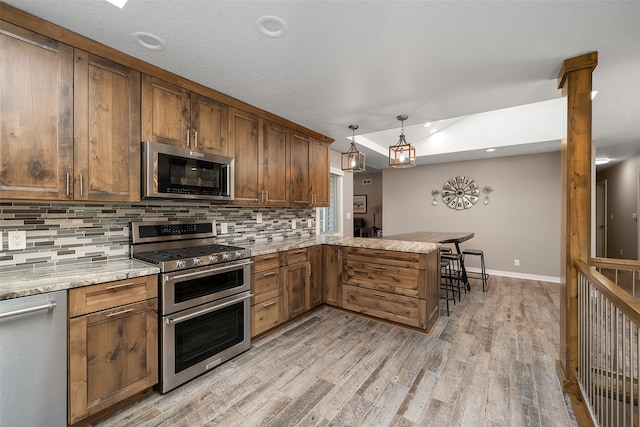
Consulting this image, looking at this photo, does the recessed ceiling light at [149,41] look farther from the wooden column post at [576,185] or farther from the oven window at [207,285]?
the wooden column post at [576,185]

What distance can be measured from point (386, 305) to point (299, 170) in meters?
1.94

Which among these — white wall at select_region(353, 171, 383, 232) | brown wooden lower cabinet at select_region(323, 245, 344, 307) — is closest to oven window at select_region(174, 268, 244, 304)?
brown wooden lower cabinet at select_region(323, 245, 344, 307)

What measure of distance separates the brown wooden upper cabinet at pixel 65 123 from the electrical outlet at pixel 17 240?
15.3 inches

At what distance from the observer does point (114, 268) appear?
190 centimetres

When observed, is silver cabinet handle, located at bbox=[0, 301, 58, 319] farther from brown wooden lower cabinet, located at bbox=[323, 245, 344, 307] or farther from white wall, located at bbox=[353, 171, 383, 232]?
white wall, located at bbox=[353, 171, 383, 232]

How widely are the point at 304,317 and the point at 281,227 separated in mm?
1216

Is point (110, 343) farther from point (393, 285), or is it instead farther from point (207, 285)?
point (393, 285)

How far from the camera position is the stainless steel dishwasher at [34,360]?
1.41 m

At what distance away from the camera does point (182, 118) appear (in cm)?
236

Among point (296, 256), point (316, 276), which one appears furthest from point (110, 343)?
point (316, 276)

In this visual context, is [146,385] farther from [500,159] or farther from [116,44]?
[500,159]

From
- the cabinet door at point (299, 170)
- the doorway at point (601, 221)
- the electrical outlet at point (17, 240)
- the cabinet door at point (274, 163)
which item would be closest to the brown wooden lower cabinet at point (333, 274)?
the cabinet door at point (299, 170)

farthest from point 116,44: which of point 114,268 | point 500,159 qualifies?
point 500,159

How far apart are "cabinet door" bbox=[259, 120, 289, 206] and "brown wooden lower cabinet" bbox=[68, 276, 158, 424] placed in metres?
1.57
